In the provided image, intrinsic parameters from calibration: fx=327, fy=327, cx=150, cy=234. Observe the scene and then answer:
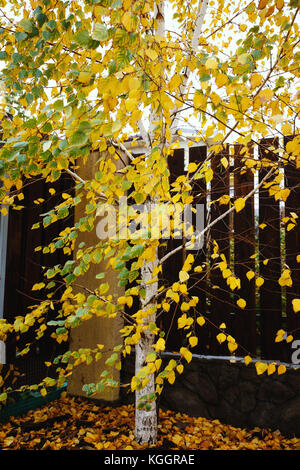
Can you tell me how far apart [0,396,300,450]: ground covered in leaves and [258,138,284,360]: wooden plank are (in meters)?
0.60

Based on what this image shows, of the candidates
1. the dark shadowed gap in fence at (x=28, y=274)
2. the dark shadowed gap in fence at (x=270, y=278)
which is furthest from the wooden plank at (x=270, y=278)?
the dark shadowed gap in fence at (x=28, y=274)

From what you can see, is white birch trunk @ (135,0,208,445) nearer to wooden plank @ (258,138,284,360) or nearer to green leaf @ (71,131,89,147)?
wooden plank @ (258,138,284,360)

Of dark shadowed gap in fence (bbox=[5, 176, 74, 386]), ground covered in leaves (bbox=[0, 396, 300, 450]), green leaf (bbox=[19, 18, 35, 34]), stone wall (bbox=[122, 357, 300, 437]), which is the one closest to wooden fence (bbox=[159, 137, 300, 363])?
stone wall (bbox=[122, 357, 300, 437])

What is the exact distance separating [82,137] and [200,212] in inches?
78.9

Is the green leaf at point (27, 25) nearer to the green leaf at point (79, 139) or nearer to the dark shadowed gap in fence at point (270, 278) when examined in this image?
the green leaf at point (79, 139)

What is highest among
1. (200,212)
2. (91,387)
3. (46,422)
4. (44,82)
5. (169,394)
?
(44,82)

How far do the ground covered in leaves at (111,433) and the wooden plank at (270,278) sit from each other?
597 millimetres

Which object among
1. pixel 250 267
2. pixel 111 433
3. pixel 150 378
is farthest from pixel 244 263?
pixel 111 433

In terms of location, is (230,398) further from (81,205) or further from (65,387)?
(81,205)

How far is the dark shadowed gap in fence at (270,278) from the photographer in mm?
2562

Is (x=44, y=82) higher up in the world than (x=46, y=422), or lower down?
higher up

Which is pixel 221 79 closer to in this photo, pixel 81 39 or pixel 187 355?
pixel 81 39

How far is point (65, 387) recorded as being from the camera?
10.2 feet
